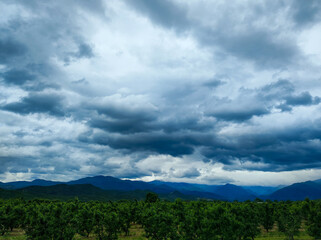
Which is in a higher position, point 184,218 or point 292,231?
point 184,218

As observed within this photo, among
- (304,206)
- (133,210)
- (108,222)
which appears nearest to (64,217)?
(108,222)

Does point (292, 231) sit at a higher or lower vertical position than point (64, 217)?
lower

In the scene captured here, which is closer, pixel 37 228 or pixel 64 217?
pixel 37 228

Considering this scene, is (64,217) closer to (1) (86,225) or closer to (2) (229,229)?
(1) (86,225)

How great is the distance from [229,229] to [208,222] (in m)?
3.47

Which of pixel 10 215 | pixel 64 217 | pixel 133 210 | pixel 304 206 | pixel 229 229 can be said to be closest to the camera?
pixel 229 229

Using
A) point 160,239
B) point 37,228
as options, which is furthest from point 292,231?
point 37,228

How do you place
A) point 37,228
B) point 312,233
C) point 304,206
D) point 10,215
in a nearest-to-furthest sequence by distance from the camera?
point 37,228 < point 312,233 < point 10,215 < point 304,206

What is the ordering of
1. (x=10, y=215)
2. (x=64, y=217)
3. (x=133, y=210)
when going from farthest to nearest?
(x=133, y=210)
(x=10, y=215)
(x=64, y=217)

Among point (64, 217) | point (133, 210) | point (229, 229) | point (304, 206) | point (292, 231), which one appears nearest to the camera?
point (229, 229)

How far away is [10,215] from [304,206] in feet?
345

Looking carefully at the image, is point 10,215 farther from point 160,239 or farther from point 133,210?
point 160,239

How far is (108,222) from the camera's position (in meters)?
54.1

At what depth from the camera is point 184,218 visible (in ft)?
163
